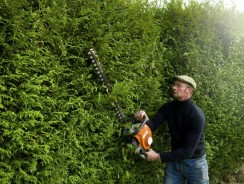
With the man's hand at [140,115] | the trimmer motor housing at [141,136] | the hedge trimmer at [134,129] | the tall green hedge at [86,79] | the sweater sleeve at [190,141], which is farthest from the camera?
the man's hand at [140,115]

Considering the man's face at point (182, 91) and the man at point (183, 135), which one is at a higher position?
the man's face at point (182, 91)

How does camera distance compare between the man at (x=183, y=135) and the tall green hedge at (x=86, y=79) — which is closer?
the tall green hedge at (x=86, y=79)

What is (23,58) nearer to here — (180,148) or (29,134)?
(29,134)

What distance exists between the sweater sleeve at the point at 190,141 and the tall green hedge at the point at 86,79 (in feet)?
1.70

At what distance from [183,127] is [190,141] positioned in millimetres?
268

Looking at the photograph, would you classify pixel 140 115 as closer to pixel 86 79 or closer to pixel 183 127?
pixel 183 127

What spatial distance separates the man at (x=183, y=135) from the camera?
3943mm

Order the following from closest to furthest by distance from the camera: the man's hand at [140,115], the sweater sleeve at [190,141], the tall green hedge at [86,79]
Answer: the tall green hedge at [86,79]
the sweater sleeve at [190,141]
the man's hand at [140,115]

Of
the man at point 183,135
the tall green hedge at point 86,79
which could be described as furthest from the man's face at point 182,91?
the tall green hedge at point 86,79

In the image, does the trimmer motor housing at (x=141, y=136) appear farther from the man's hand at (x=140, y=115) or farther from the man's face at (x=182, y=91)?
the man's face at (x=182, y=91)

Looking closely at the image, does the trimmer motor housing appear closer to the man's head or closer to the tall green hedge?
the tall green hedge

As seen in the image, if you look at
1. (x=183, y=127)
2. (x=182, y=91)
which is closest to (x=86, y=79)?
(x=182, y=91)

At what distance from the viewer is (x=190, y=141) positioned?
3924 mm

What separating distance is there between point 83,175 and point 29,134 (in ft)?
2.98
